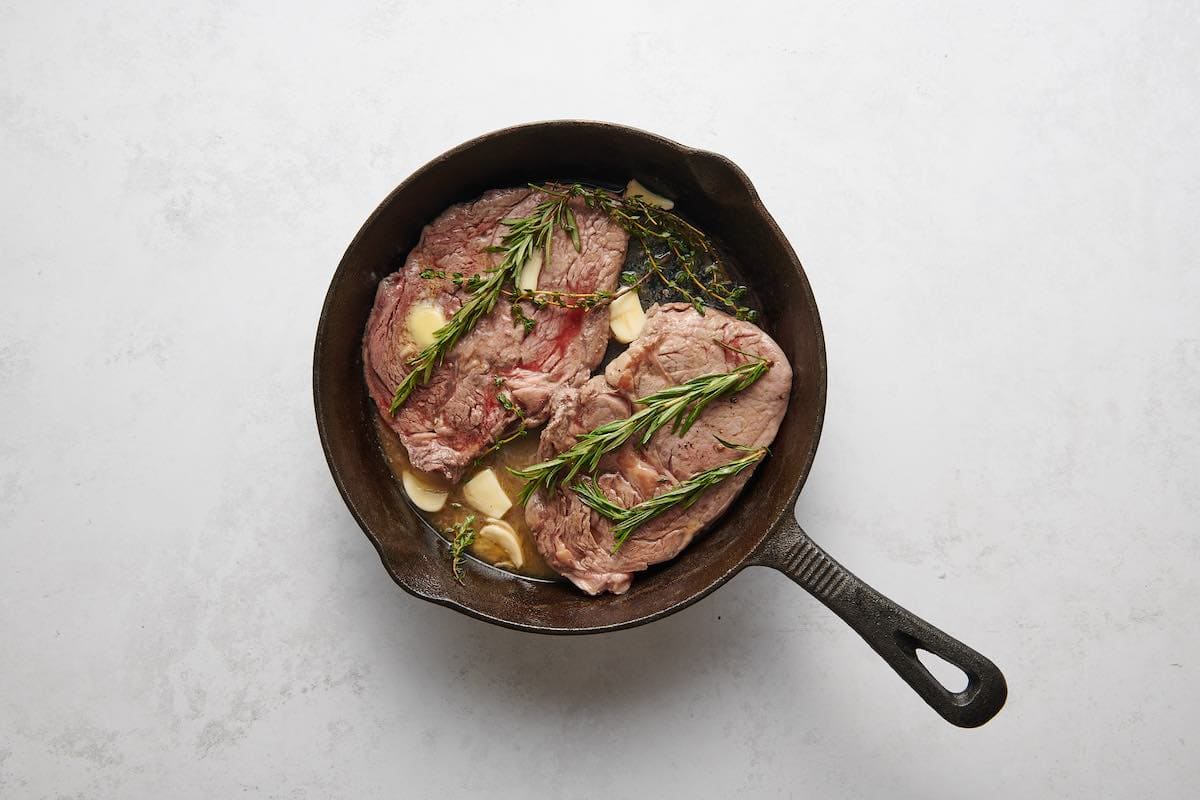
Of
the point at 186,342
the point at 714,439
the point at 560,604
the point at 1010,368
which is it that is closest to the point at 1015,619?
the point at 1010,368

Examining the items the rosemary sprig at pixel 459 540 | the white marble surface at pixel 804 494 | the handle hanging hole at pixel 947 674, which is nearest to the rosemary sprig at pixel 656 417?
the rosemary sprig at pixel 459 540

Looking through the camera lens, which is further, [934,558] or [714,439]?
[934,558]

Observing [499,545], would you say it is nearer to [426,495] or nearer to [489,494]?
[489,494]

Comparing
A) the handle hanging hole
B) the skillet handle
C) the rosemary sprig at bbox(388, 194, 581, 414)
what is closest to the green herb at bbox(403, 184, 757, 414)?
the rosemary sprig at bbox(388, 194, 581, 414)

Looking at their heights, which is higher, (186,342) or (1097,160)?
(1097,160)

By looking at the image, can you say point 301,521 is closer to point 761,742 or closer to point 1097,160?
point 761,742

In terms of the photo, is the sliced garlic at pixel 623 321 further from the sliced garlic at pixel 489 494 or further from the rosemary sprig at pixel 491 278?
the sliced garlic at pixel 489 494

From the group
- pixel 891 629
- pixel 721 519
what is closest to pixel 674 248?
pixel 721 519

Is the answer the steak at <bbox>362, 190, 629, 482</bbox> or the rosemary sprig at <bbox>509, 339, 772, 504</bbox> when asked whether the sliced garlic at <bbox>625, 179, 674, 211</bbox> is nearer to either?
the steak at <bbox>362, 190, 629, 482</bbox>
